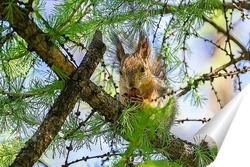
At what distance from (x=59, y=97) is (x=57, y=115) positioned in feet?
0.08

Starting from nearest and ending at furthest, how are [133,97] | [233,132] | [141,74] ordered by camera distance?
[233,132], [133,97], [141,74]

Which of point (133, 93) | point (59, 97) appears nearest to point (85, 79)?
point (59, 97)

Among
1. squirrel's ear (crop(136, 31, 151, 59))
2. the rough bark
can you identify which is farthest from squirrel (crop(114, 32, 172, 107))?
the rough bark

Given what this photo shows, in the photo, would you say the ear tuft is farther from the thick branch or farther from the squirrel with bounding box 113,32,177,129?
the thick branch

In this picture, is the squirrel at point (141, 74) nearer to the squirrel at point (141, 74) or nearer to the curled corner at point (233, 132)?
the squirrel at point (141, 74)

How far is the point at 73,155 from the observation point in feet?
4.50

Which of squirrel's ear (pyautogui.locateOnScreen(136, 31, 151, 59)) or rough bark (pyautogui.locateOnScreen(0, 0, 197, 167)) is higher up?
squirrel's ear (pyautogui.locateOnScreen(136, 31, 151, 59))

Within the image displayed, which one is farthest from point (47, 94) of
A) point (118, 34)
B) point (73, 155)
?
point (73, 155)

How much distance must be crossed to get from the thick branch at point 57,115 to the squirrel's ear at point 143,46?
6.0 inches

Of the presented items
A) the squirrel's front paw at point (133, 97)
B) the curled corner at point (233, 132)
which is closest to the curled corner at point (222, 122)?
the curled corner at point (233, 132)

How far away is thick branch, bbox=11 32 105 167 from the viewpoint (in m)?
0.69

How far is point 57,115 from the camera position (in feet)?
2.39

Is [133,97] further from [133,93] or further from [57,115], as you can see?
[57,115]

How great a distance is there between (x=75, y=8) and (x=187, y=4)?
0.73ft
